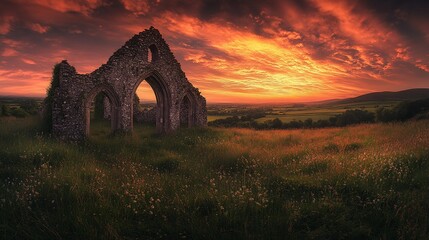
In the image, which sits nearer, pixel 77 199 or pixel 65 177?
pixel 77 199

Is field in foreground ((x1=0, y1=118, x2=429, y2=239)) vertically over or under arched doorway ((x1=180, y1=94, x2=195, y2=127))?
under

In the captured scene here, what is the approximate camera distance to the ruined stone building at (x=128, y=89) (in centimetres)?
1392

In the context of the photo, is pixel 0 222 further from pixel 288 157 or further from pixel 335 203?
pixel 288 157

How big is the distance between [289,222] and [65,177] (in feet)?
16.7

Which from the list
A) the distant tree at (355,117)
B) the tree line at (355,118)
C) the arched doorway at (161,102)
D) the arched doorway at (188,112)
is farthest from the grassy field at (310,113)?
the arched doorway at (161,102)

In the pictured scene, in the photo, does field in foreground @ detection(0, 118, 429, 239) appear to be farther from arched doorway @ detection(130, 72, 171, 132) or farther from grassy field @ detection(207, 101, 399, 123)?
grassy field @ detection(207, 101, 399, 123)

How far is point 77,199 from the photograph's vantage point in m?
5.02

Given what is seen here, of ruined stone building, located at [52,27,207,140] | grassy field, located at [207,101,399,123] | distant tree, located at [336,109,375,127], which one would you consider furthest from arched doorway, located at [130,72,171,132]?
distant tree, located at [336,109,375,127]

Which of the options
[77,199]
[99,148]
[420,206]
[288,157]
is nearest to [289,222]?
[420,206]

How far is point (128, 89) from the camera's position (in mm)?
17000

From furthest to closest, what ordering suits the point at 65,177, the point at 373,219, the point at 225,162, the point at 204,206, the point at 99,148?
the point at 99,148 < the point at 225,162 < the point at 65,177 < the point at 204,206 < the point at 373,219

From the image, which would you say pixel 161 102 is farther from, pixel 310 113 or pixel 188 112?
pixel 310 113

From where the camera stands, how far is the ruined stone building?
13922 mm

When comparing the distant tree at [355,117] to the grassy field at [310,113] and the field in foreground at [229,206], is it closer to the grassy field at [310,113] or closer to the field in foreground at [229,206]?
the grassy field at [310,113]
